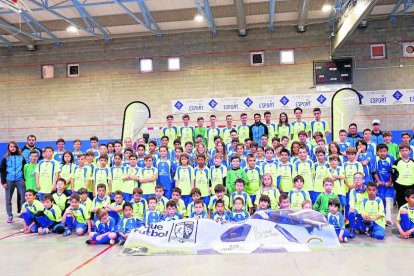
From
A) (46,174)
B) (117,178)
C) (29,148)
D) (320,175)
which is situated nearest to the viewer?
(320,175)

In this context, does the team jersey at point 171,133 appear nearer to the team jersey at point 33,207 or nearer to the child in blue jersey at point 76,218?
the child in blue jersey at point 76,218

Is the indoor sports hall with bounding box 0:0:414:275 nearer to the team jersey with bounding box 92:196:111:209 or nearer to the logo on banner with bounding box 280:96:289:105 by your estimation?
the team jersey with bounding box 92:196:111:209

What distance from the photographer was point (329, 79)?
14.0 meters

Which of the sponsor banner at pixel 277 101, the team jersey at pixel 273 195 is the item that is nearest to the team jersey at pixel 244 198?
the team jersey at pixel 273 195

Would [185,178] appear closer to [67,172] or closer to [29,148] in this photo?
[67,172]

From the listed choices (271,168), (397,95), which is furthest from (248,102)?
(271,168)

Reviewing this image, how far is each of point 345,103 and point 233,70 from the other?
514 cm

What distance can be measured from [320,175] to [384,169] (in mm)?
1462

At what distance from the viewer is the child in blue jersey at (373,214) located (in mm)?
5879

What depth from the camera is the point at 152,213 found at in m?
6.18

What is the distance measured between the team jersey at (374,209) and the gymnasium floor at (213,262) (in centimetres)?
36

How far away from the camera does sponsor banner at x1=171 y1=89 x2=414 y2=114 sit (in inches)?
543

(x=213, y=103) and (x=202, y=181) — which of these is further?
(x=213, y=103)

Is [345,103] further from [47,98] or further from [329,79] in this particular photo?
[47,98]
